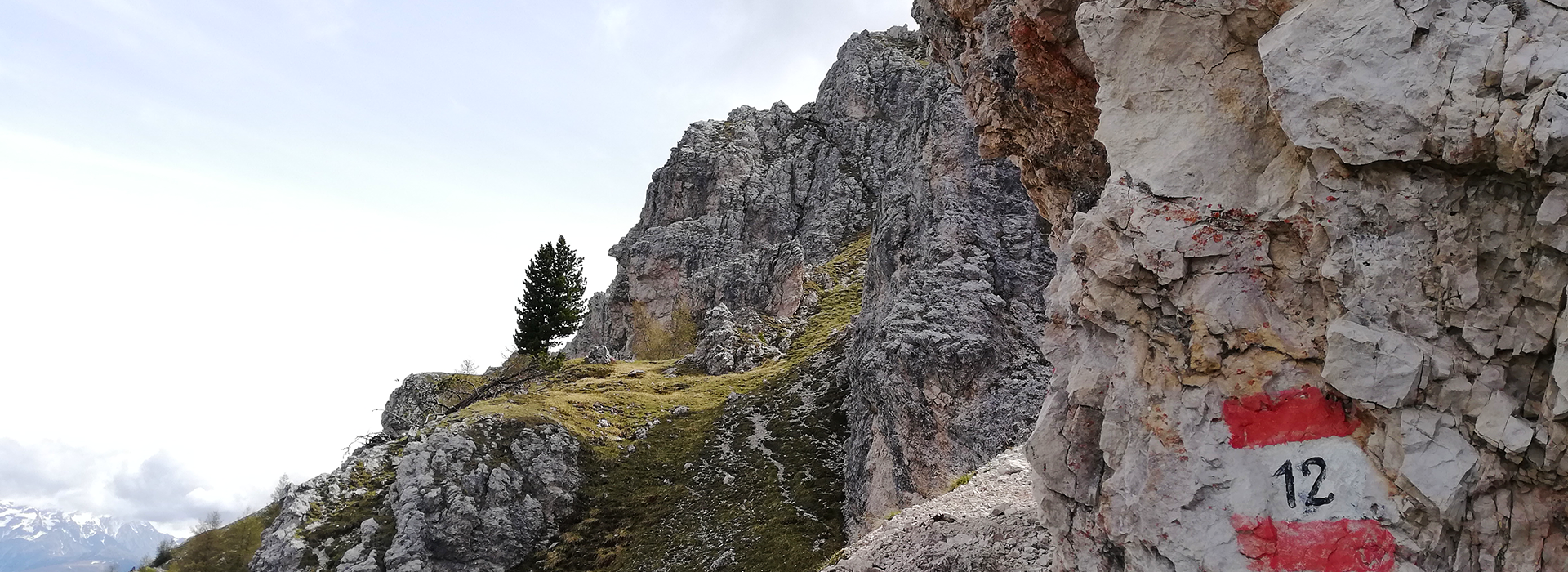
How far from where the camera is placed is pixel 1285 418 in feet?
36.4

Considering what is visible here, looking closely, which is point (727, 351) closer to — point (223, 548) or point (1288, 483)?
point (223, 548)

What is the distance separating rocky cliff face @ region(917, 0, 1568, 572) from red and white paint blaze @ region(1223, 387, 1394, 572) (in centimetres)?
3

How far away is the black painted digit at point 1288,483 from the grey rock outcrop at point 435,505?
46.9m

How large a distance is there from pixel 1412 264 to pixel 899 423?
36.1 meters

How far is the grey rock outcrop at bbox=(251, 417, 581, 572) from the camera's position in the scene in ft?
149

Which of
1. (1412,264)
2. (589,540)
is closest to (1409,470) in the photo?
(1412,264)

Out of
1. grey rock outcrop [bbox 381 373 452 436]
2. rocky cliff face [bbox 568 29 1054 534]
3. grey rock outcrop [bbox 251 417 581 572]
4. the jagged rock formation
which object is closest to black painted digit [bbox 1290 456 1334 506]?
the jagged rock formation

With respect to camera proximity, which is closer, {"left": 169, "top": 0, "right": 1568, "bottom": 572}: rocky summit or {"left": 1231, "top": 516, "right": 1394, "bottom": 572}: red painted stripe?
{"left": 169, "top": 0, "right": 1568, "bottom": 572}: rocky summit

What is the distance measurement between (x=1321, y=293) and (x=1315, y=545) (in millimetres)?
3556

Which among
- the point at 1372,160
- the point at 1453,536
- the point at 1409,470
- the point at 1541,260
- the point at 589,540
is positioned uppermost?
the point at 1372,160

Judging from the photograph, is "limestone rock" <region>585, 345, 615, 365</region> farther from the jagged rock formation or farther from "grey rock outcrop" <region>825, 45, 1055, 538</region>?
the jagged rock formation

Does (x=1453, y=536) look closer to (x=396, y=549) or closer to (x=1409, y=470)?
(x=1409, y=470)

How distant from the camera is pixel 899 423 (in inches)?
1775

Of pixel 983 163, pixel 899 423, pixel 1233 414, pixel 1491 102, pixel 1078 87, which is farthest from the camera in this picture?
pixel 983 163
